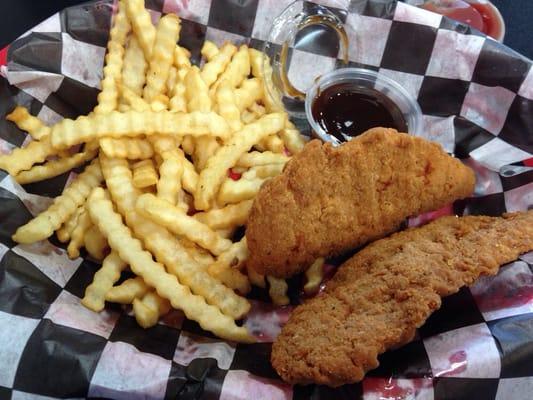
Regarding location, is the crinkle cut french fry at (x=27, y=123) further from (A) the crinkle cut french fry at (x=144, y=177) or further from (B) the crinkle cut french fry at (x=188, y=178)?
(B) the crinkle cut french fry at (x=188, y=178)

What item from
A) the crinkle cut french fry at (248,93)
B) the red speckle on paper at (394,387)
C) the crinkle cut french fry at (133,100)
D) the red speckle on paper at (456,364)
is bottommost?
the red speckle on paper at (394,387)

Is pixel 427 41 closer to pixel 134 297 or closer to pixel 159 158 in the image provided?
pixel 159 158

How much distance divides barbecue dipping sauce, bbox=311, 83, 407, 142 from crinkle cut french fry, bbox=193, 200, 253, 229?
19.2 inches

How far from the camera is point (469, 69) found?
75.7 inches

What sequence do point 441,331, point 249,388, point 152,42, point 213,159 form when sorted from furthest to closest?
point 152,42, point 213,159, point 441,331, point 249,388

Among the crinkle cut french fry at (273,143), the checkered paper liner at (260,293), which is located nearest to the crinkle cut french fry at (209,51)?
the checkered paper liner at (260,293)

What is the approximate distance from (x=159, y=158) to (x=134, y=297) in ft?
1.42

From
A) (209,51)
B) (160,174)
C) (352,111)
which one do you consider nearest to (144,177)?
(160,174)

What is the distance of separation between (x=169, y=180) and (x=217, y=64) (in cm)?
51

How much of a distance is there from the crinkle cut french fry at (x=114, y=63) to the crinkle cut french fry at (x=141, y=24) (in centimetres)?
5

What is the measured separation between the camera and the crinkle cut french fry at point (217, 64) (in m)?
1.71

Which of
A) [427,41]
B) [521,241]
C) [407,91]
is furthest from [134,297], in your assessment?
[427,41]

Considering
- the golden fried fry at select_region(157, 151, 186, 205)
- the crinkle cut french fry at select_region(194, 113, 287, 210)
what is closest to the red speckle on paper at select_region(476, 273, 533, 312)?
the crinkle cut french fry at select_region(194, 113, 287, 210)

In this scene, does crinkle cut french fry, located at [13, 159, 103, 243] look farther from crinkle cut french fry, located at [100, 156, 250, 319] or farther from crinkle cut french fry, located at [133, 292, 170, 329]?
crinkle cut french fry, located at [133, 292, 170, 329]
